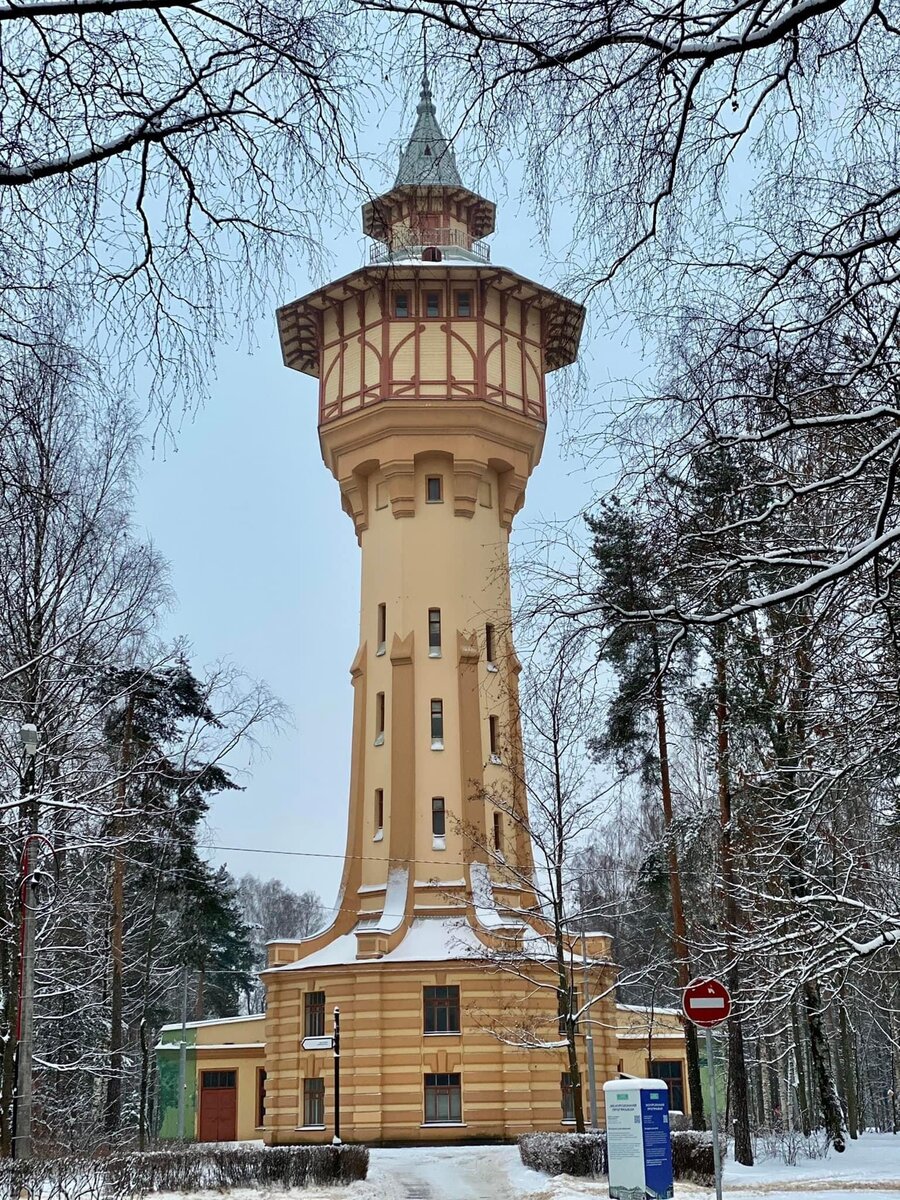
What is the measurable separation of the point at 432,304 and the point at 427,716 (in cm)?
1252

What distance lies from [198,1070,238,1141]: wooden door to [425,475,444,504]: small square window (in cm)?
1985

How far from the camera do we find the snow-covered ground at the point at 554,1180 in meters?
17.7

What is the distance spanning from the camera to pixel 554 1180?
21.4 metres

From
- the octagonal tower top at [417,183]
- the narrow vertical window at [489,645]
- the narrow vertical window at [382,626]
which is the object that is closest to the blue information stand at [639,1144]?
the octagonal tower top at [417,183]

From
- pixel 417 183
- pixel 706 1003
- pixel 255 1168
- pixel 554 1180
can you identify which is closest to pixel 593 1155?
pixel 554 1180

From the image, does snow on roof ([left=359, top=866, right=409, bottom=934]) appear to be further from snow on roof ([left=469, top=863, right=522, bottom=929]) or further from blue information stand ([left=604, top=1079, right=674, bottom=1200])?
blue information stand ([left=604, top=1079, right=674, bottom=1200])

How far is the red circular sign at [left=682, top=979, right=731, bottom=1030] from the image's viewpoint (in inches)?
542

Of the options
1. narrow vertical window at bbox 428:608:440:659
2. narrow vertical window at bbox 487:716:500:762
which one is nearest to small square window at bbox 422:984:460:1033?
narrow vertical window at bbox 487:716:500:762

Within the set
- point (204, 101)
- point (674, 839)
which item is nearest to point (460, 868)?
point (674, 839)

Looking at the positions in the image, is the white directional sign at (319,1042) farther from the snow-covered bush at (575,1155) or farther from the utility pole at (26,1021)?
the utility pole at (26,1021)

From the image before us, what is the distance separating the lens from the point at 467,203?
4091cm

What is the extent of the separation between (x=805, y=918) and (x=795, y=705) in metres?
2.90

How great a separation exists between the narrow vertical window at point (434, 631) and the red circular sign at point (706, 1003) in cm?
2462

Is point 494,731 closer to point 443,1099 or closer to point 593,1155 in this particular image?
point 443,1099
